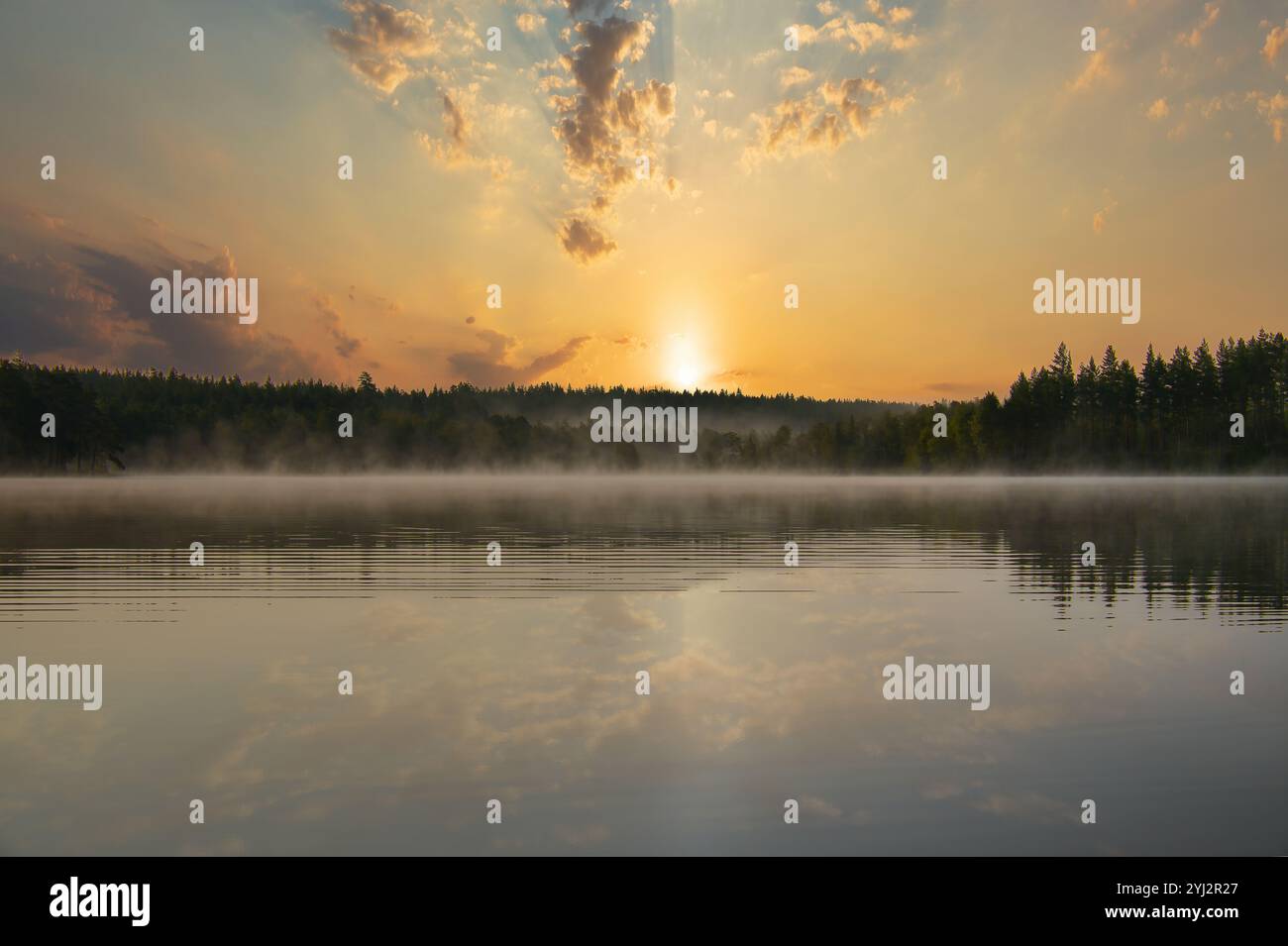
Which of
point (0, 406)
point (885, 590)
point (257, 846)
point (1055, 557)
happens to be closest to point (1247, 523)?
point (1055, 557)

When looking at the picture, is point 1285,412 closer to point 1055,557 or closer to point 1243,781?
point 1055,557

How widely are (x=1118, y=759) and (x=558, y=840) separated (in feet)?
26.9

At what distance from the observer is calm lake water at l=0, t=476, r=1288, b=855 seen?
31.9ft

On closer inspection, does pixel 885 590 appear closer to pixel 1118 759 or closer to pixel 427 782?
pixel 1118 759

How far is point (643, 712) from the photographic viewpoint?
13.8 m

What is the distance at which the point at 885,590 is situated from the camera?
2575 cm

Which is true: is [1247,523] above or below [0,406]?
below

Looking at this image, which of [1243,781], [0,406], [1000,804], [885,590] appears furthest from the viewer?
[0,406]

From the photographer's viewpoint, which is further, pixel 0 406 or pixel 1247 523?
pixel 0 406

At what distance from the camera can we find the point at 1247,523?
54.0m

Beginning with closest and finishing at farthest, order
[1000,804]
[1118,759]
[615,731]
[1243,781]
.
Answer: [1000,804], [1243,781], [1118,759], [615,731]

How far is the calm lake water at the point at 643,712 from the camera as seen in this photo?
31.9 ft

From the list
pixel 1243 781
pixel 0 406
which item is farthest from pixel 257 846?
pixel 0 406

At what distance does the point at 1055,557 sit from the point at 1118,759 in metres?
24.6
